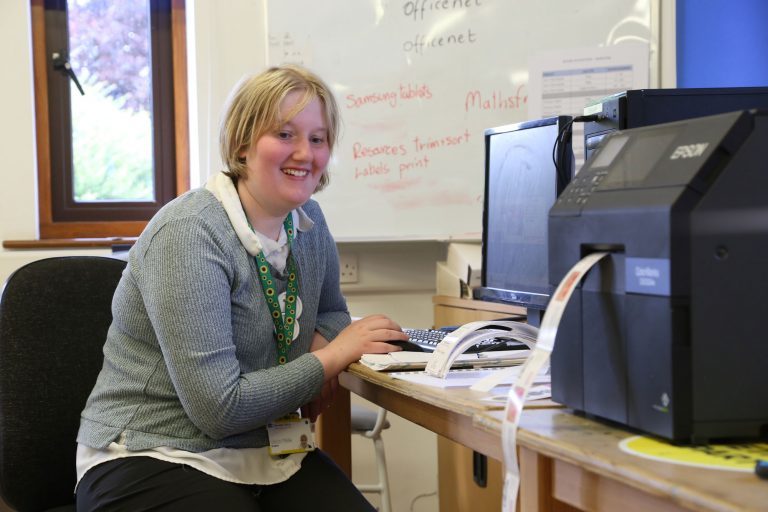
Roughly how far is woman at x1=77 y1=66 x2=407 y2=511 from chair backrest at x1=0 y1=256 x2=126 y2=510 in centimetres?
11

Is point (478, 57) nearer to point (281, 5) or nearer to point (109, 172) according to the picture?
point (281, 5)

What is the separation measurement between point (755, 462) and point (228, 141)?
45.5 inches

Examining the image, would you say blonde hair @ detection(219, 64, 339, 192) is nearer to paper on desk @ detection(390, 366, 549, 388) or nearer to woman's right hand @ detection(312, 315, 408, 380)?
woman's right hand @ detection(312, 315, 408, 380)


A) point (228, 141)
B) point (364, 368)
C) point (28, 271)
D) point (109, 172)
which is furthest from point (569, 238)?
point (109, 172)

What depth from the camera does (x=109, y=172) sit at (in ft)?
9.78

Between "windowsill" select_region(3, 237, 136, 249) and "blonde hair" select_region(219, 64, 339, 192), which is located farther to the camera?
"windowsill" select_region(3, 237, 136, 249)

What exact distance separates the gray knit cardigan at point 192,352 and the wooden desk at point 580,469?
0.28m

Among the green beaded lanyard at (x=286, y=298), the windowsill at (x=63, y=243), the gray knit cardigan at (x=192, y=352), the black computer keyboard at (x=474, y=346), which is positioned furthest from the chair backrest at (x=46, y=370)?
the windowsill at (x=63, y=243)

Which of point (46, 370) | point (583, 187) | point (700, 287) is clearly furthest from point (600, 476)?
point (46, 370)

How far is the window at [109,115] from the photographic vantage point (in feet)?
9.46

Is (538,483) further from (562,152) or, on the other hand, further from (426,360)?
(562,152)

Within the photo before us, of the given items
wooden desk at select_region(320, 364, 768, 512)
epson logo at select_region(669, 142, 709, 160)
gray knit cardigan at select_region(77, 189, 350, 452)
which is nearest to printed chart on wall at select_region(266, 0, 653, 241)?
gray knit cardigan at select_region(77, 189, 350, 452)

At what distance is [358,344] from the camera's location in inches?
62.5

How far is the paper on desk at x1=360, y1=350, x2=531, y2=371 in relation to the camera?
1.47m
